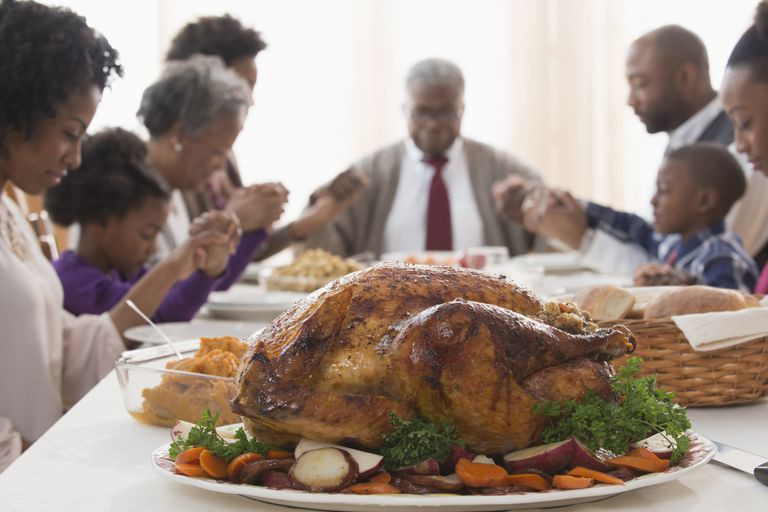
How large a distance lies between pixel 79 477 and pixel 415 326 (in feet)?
1.60

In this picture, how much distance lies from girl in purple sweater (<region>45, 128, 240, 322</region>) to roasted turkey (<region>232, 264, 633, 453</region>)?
1807mm

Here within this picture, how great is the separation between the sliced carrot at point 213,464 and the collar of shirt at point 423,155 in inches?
195

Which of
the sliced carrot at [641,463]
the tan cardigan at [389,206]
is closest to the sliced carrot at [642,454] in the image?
the sliced carrot at [641,463]

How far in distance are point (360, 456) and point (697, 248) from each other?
8.63ft

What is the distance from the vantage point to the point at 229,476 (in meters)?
1.07

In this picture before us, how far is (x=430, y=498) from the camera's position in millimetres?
981

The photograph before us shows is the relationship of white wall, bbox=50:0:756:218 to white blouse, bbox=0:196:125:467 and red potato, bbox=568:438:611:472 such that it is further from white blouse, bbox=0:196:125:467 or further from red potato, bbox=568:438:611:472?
red potato, bbox=568:438:611:472

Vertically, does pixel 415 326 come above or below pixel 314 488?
above

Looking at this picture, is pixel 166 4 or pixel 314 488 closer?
pixel 314 488

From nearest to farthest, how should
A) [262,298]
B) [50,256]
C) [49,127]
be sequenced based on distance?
[49,127] < [262,298] < [50,256]

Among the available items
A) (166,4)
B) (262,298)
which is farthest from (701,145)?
(166,4)

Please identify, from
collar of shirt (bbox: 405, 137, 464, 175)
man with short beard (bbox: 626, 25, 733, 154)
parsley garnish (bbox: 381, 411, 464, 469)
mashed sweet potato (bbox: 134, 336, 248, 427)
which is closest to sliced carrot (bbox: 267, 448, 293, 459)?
parsley garnish (bbox: 381, 411, 464, 469)

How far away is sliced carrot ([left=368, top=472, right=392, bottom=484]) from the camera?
104 centimetres

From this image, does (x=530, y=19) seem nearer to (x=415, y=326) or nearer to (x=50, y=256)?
(x=50, y=256)
